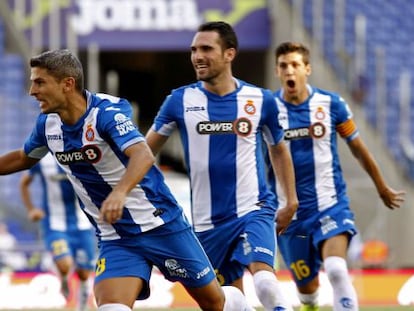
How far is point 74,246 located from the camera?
13055 millimetres

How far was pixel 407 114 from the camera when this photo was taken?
21.5 m

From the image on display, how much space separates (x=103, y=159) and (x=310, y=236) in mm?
3461

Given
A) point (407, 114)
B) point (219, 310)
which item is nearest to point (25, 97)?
point (407, 114)

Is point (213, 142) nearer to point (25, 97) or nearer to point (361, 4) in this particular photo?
point (25, 97)

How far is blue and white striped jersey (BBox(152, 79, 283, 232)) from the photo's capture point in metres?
8.46

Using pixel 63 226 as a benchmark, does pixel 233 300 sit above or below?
above

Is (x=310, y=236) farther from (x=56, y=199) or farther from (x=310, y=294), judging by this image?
(x=56, y=199)

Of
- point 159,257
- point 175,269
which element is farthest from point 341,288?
point 159,257

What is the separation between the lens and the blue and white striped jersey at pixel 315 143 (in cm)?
997

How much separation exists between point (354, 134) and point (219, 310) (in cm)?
303

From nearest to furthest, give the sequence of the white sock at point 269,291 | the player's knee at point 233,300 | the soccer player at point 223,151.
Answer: the player's knee at point 233,300 → the white sock at point 269,291 → the soccer player at point 223,151

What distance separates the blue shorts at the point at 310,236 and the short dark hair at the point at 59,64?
11.7 feet

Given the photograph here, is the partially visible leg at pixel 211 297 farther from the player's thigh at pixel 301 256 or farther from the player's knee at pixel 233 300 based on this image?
the player's thigh at pixel 301 256

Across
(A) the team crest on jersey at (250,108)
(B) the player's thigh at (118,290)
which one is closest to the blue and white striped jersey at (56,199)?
(A) the team crest on jersey at (250,108)
